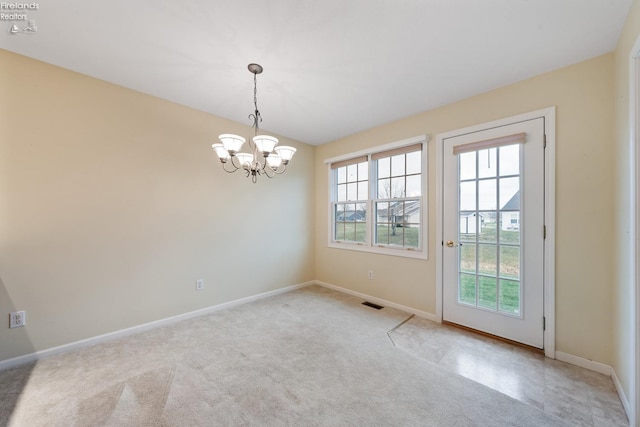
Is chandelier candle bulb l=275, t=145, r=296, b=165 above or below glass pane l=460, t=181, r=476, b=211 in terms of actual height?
above

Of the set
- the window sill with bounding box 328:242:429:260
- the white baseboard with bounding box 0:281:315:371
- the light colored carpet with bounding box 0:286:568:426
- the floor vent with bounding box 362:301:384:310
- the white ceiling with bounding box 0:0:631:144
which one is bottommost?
the floor vent with bounding box 362:301:384:310

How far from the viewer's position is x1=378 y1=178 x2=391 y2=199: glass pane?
3.48m

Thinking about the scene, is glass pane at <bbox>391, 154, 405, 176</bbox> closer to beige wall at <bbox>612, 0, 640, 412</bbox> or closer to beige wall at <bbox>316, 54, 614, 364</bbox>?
beige wall at <bbox>316, 54, 614, 364</bbox>

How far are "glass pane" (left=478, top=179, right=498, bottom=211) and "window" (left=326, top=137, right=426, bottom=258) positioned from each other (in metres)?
0.64

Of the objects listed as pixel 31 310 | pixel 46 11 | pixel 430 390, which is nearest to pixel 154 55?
pixel 46 11

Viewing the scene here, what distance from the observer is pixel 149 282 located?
8.79 ft

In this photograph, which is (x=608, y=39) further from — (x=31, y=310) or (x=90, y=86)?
(x=31, y=310)

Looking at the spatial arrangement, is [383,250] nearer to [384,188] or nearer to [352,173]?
[384,188]

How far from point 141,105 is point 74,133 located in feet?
2.20

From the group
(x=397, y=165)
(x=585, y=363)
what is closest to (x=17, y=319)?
(x=397, y=165)

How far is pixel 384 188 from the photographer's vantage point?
3.54 m

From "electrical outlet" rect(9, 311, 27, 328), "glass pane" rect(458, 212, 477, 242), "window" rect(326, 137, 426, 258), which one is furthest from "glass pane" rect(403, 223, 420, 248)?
"electrical outlet" rect(9, 311, 27, 328)

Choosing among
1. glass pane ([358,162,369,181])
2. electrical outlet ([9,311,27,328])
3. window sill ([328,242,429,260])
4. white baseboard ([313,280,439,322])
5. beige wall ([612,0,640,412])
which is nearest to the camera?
beige wall ([612,0,640,412])

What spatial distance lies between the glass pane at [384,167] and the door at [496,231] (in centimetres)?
80
